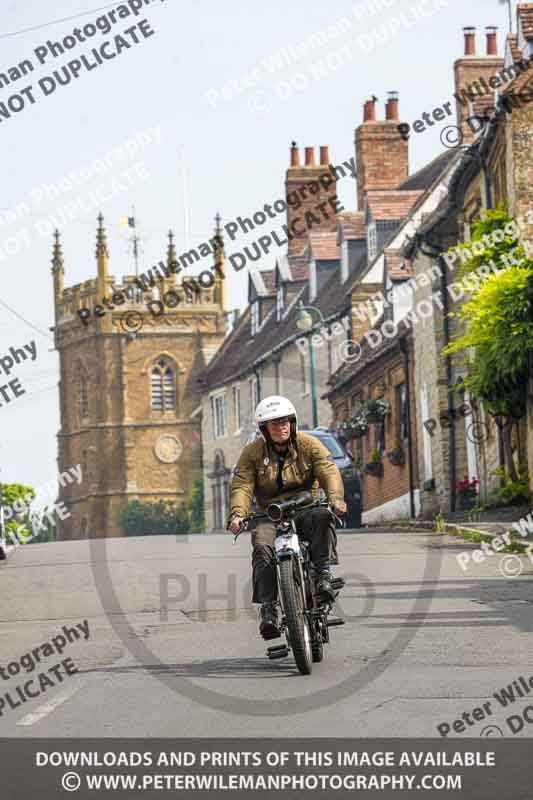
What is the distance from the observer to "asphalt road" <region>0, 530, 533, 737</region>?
338 inches

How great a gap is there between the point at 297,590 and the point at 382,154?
1752 inches

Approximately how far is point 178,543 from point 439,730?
67.8 feet

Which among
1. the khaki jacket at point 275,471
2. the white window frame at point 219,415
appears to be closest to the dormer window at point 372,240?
the white window frame at point 219,415

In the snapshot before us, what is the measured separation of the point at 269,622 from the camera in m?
10.6

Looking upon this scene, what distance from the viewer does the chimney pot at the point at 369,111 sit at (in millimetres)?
51844

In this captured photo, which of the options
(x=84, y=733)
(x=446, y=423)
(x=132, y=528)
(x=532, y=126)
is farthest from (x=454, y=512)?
(x=132, y=528)

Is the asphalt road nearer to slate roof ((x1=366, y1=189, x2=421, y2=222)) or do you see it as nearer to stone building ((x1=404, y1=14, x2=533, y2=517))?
stone building ((x1=404, y1=14, x2=533, y2=517))

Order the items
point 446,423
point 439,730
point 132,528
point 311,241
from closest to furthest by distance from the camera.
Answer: point 439,730, point 446,423, point 311,241, point 132,528

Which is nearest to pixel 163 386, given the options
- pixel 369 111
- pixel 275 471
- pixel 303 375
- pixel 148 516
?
pixel 148 516

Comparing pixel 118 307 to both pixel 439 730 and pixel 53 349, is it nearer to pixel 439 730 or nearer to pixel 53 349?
pixel 53 349

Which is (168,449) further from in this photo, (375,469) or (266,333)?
(375,469)

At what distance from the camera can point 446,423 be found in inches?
1463

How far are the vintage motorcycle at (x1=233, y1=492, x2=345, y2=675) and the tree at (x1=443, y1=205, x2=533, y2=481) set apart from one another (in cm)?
1642

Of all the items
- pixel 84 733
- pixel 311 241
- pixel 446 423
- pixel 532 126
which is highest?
pixel 311 241
